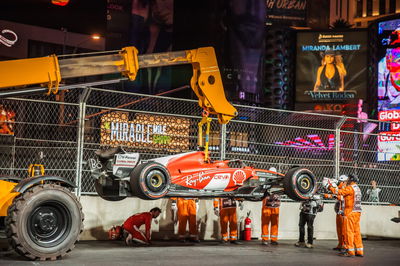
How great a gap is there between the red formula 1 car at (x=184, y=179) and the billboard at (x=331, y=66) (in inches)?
1056

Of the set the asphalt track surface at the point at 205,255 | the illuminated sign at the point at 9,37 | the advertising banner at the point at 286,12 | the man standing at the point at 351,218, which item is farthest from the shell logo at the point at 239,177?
the advertising banner at the point at 286,12

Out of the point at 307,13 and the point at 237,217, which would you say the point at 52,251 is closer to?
the point at 237,217

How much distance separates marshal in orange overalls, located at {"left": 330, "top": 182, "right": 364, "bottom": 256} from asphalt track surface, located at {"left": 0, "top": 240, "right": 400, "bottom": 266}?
0.31 meters

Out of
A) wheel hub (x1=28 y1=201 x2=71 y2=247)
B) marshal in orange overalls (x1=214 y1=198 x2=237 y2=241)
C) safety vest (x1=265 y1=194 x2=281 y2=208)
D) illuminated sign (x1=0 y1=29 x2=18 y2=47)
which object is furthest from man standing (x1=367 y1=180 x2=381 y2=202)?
illuminated sign (x1=0 y1=29 x2=18 y2=47)

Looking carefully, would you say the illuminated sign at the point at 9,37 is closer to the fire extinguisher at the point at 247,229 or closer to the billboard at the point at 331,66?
the fire extinguisher at the point at 247,229

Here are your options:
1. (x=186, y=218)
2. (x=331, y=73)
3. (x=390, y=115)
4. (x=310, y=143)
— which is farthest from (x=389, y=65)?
(x=186, y=218)

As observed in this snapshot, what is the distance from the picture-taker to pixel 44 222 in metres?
10.5

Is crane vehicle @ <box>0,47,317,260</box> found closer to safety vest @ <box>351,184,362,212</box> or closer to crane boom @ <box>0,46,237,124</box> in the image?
crane boom @ <box>0,46,237,124</box>

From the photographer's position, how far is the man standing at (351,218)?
1340cm

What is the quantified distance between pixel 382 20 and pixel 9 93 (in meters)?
31.9

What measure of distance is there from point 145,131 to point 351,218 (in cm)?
514

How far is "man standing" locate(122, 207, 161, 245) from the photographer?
45.7 feet

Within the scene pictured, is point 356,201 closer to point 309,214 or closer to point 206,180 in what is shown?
point 309,214

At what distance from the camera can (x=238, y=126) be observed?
690 inches
